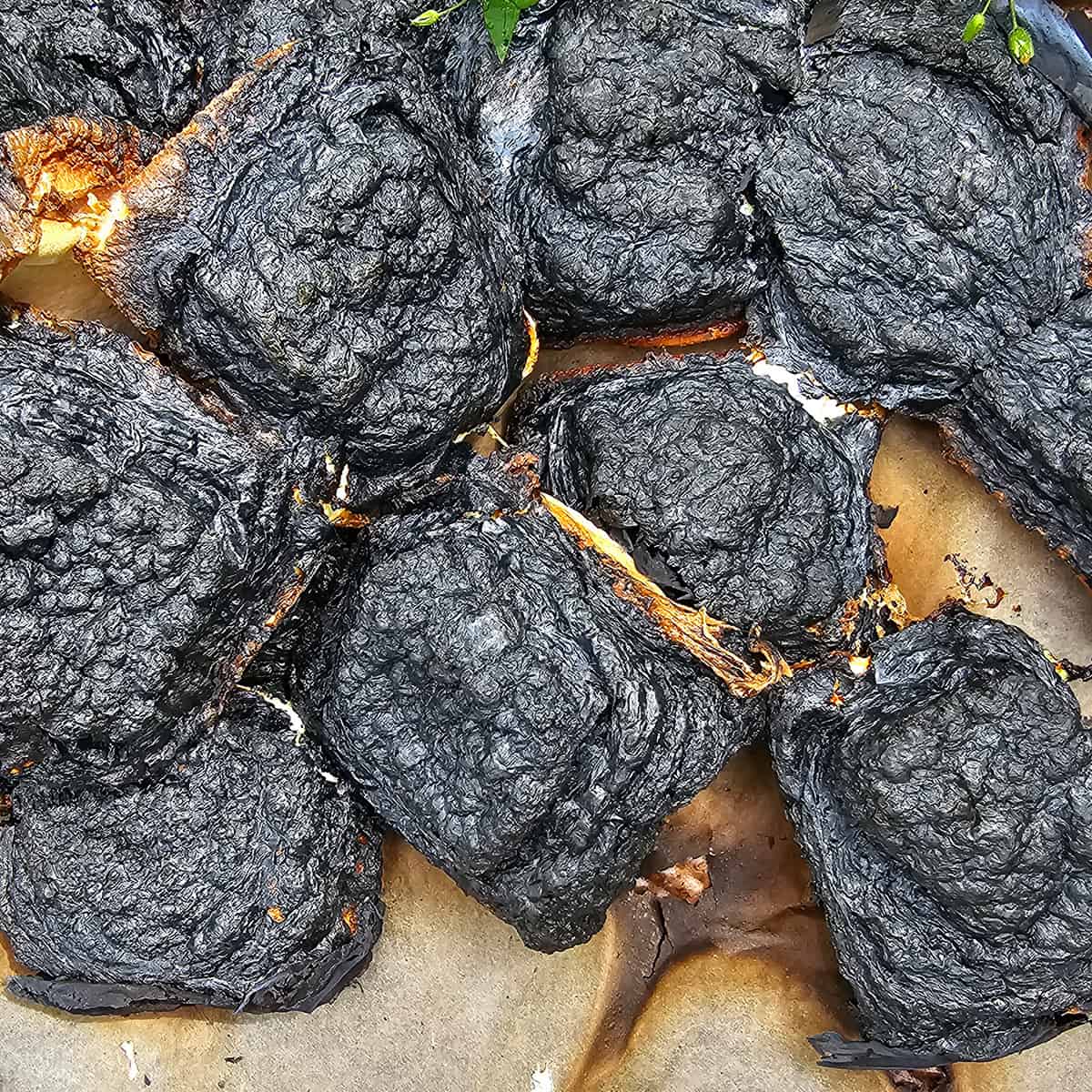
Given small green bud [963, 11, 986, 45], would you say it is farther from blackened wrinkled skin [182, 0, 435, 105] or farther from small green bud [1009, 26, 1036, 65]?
blackened wrinkled skin [182, 0, 435, 105]

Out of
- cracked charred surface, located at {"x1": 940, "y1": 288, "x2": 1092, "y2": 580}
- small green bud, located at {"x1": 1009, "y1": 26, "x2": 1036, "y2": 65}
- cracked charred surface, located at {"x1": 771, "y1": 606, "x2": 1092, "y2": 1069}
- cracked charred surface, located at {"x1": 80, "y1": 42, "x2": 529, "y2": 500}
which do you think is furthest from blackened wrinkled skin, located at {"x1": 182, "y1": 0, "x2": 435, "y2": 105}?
cracked charred surface, located at {"x1": 771, "y1": 606, "x2": 1092, "y2": 1069}

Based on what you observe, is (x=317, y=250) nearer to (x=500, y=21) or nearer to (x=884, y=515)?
(x=500, y=21)

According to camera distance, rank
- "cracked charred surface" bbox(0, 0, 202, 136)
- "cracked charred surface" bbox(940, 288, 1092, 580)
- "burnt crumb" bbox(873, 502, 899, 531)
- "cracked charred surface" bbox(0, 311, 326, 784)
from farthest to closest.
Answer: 1. "burnt crumb" bbox(873, 502, 899, 531)
2. "cracked charred surface" bbox(940, 288, 1092, 580)
3. "cracked charred surface" bbox(0, 0, 202, 136)
4. "cracked charred surface" bbox(0, 311, 326, 784)

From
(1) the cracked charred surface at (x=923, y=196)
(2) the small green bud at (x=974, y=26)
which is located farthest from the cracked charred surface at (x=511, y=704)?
(2) the small green bud at (x=974, y=26)

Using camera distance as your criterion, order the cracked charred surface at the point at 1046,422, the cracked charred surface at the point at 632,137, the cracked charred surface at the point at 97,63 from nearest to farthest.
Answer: the cracked charred surface at the point at 97,63
the cracked charred surface at the point at 632,137
the cracked charred surface at the point at 1046,422

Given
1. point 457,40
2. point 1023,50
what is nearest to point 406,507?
point 457,40

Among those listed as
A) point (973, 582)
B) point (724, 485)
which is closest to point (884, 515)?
point (973, 582)

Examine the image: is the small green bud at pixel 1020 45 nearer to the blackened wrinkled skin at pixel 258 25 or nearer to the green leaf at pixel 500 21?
the green leaf at pixel 500 21
